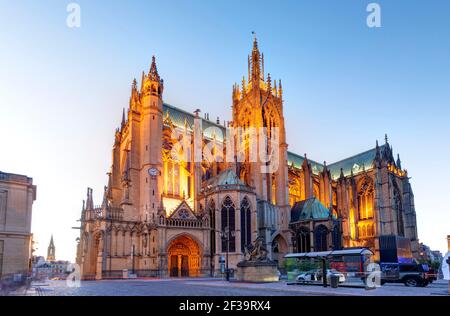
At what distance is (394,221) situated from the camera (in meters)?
66.4

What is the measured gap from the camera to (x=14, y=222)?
29703 mm

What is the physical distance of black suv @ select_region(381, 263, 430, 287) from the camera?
26.8 metres

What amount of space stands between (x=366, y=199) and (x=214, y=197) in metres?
37.1

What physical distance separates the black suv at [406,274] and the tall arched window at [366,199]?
4479 cm

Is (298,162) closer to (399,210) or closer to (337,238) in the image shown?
(399,210)

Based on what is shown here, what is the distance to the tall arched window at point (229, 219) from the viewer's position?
4762cm

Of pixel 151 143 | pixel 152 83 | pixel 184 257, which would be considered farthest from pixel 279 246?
pixel 152 83

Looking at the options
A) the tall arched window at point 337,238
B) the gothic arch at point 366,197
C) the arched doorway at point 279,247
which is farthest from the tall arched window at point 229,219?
the gothic arch at point 366,197

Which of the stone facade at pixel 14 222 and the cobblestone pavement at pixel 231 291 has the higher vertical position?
the stone facade at pixel 14 222

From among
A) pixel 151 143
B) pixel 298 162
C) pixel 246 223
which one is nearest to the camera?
pixel 151 143

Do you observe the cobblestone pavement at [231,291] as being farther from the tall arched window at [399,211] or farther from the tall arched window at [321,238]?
the tall arched window at [399,211]

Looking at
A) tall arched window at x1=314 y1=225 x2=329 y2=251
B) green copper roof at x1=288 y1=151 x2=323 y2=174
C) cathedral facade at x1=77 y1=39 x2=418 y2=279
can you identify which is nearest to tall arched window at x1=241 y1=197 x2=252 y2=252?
cathedral facade at x1=77 y1=39 x2=418 y2=279

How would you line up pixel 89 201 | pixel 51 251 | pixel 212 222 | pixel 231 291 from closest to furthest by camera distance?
1. pixel 231 291
2. pixel 89 201
3. pixel 212 222
4. pixel 51 251
